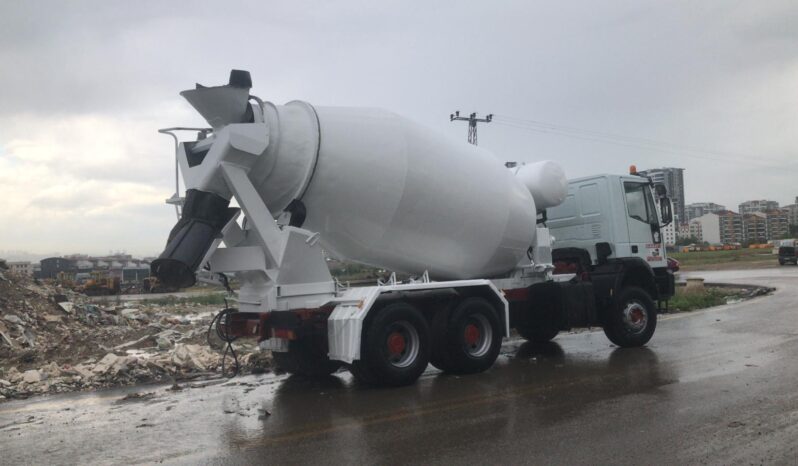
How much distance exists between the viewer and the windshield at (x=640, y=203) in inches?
442

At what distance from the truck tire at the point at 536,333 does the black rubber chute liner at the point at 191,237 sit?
5.88m

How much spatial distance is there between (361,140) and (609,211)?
17.1ft

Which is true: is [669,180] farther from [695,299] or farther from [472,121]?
[472,121]

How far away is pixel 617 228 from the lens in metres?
10.9

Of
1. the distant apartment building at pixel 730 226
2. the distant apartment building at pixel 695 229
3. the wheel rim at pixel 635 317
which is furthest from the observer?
the distant apartment building at pixel 695 229

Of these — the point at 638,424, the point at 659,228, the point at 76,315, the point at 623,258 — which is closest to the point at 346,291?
the point at 638,424

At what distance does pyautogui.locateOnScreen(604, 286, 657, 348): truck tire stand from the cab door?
80cm

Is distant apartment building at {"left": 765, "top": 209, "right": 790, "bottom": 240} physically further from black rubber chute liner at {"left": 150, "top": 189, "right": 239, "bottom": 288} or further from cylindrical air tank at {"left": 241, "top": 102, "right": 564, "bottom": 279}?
black rubber chute liner at {"left": 150, "top": 189, "right": 239, "bottom": 288}

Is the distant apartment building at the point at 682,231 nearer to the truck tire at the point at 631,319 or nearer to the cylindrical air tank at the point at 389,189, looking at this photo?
the truck tire at the point at 631,319

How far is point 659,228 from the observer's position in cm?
1143

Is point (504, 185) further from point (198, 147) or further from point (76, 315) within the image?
point (76, 315)

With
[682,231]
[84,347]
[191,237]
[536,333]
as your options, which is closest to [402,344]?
[191,237]

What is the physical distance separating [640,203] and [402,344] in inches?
Result: 231

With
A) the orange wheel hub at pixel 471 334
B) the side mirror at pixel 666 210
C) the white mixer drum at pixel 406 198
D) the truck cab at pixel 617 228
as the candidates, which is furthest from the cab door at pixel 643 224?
the orange wheel hub at pixel 471 334
